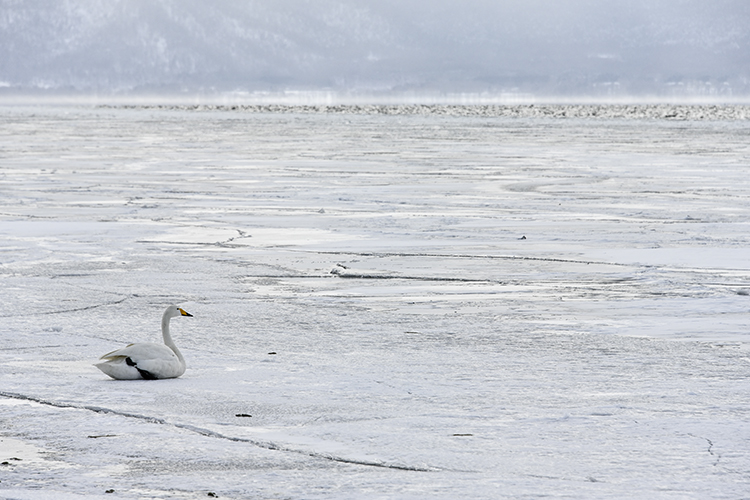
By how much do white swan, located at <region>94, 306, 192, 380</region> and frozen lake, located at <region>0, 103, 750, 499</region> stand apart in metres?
0.06

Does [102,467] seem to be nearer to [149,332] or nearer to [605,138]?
[149,332]

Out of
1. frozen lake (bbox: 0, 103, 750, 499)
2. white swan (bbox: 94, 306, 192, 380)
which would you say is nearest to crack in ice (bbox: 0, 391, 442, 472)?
frozen lake (bbox: 0, 103, 750, 499)

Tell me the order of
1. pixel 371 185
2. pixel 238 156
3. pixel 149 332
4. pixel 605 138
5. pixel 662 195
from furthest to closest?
pixel 605 138, pixel 238 156, pixel 371 185, pixel 662 195, pixel 149 332

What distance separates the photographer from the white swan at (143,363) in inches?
242

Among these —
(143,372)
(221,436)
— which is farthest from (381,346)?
(221,436)

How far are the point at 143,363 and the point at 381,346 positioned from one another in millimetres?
1529

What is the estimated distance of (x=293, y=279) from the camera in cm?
969

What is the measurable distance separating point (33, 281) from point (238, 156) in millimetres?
19718

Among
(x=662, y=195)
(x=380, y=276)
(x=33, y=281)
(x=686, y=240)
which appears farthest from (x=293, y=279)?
(x=662, y=195)

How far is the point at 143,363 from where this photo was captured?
6.19 m

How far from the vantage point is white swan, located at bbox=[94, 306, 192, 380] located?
614cm

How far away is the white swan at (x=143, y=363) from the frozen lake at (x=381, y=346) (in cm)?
6

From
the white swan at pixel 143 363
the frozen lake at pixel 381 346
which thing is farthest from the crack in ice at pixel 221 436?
the white swan at pixel 143 363

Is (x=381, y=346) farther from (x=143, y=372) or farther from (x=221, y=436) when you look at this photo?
(x=221, y=436)
